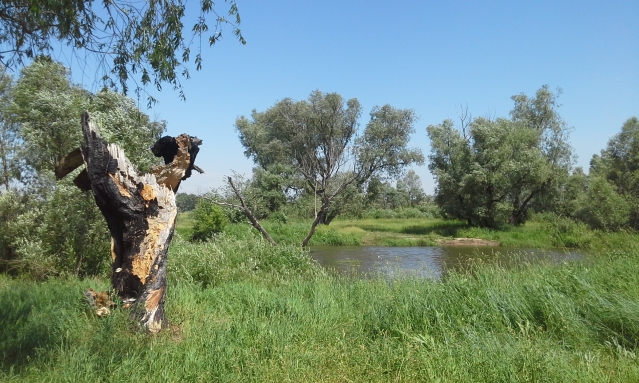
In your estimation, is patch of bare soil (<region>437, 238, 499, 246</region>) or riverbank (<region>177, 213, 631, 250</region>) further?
patch of bare soil (<region>437, 238, 499, 246</region>)

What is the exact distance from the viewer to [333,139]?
39969 mm

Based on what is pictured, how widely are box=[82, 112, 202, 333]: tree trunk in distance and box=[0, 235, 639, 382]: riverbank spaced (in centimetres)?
31

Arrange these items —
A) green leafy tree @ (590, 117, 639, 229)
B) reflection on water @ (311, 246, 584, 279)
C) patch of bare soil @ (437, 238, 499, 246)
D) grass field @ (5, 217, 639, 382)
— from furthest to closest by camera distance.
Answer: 1. patch of bare soil @ (437, 238, 499, 246)
2. green leafy tree @ (590, 117, 639, 229)
3. reflection on water @ (311, 246, 584, 279)
4. grass field @ (5, 217, 639, 382)

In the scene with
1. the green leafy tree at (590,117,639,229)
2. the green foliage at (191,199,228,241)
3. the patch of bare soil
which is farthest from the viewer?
the patch of bare soil

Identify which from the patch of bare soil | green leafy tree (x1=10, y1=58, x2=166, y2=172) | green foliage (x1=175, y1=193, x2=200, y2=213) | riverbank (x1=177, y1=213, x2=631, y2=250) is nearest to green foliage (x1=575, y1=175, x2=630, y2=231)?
riverbank (x1=177, y1=213, x2=631, y2=250)

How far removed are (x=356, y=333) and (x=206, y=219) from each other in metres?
19.7

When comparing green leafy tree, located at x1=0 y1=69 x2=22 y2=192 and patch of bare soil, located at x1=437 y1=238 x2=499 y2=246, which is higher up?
green leafy tree, located at x1=0 y1=69 x2=22 y2=192

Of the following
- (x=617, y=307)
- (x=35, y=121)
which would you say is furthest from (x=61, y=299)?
(x=617, y=307)

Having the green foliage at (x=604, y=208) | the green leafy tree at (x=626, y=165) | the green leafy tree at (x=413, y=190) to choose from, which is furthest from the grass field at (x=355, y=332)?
the green leafy tree at (x=413, y=190)

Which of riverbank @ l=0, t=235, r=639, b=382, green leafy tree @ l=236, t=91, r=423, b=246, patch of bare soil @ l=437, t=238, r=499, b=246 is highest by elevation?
green leafy tree @ l=236, t=91, r=423, b=246

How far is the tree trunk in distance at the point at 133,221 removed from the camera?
5125 millimetres

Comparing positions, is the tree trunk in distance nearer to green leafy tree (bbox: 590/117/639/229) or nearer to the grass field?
the grass field

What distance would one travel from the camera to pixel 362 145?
3966 centimetres

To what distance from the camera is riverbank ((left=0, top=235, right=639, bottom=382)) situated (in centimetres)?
422
